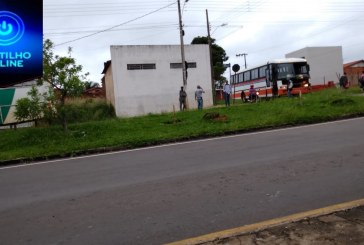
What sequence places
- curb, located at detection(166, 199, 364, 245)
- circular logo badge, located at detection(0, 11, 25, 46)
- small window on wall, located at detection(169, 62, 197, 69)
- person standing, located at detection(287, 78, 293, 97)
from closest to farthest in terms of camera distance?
curb, located at detection(166, 199, 364, 245)
circular logo badge, located at detection(0, 11, 25, 46)
person standing, located at detection(287, 78, 293, 97)
small window on wall, located at detection(169, 62, 197, 69)

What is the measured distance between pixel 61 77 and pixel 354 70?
51.2 m

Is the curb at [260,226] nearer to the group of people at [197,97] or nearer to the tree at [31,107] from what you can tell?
the tree at [31,107]

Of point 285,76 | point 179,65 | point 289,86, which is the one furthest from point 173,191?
point 179,65

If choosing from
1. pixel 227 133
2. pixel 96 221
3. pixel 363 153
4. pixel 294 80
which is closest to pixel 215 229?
pixel 96 221

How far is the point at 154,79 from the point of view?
1179 inches

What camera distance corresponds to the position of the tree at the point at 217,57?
53969 millimetres

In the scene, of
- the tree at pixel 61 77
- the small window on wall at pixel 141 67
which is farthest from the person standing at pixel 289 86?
the tree at pixel 61 77

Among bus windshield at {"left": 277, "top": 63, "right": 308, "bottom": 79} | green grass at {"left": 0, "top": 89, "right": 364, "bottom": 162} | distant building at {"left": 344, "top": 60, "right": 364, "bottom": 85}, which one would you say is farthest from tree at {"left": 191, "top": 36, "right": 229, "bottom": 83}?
green grass at {"left": 0, "top": 89, "right": 364, "bottom": 162}

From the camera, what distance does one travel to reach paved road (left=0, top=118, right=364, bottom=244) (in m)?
4.81

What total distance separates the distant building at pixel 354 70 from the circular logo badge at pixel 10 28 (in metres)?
50.3

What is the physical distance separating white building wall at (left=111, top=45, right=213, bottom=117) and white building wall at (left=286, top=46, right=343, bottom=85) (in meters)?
A: 22.8

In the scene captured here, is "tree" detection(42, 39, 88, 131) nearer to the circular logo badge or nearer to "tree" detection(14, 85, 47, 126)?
"tree" detection(14, 85, 47, 126)

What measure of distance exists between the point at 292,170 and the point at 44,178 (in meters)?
5.07

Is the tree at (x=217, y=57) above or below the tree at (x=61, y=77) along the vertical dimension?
above
